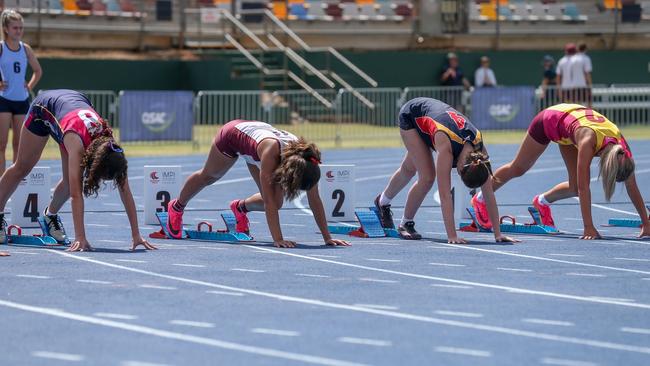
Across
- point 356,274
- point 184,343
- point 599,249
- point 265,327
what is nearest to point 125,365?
point 184,343

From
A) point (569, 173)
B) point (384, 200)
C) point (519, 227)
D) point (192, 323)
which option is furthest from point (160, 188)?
point (192, 323)

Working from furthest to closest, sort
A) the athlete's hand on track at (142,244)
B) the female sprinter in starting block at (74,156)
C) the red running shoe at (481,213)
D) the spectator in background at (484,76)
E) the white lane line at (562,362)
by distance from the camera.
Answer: the spectator in background at (484,76) → the red running shoe at (481,213) → the athlete's hand on track at (142,244) → the female sprinter in starting block at (74,156) → the white lane line at (562,362)

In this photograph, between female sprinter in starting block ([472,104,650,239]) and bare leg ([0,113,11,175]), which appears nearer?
female sprinter in starting block ([472,104,650,239])

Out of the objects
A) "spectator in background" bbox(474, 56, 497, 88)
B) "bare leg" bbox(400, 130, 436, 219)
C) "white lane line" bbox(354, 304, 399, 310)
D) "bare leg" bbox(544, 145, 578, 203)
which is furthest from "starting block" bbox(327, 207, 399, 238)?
"spectator in background" bbox(474, 56, 497, 88)

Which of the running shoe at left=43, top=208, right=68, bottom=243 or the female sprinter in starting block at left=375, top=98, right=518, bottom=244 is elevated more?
the female sprinter in starting block at left=375, top=98, right=518, bottom=244

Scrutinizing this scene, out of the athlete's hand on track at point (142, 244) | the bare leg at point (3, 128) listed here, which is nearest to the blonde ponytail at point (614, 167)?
the athlete's hand on track at point (142, 244)

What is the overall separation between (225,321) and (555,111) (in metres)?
5.75

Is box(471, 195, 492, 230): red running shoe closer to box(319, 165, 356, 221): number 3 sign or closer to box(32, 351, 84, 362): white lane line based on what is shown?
box(319, 165, 356, 221): number 3 sign

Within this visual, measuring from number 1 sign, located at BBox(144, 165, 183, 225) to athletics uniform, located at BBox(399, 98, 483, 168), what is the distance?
8.24 ft

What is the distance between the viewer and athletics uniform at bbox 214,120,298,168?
11359 millimetres

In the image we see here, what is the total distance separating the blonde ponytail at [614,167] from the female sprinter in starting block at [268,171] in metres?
2.29

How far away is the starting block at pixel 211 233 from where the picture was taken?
1239cm

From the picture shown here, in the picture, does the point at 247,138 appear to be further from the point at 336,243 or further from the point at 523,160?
the point at 523,160

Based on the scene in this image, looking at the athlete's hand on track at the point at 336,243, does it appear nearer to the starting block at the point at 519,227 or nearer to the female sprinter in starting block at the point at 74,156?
the female sprinter in starting block at the point at 74,156
